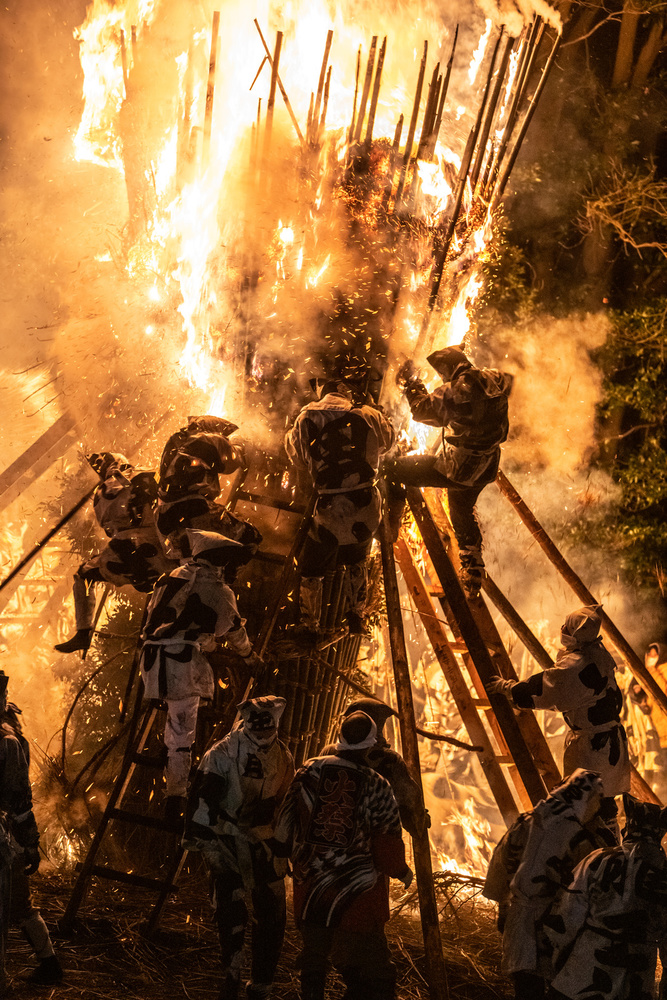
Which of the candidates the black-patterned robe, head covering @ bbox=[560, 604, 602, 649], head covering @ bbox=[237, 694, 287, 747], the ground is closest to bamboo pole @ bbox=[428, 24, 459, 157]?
the black-patterned robe

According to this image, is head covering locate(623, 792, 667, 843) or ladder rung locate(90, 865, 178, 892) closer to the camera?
head covering locate(623, 792, 667, 843)

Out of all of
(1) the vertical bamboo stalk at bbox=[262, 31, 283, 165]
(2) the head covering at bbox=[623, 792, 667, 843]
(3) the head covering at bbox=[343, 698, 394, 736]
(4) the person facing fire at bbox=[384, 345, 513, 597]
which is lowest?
(2) the head covering at bbox=[623, 792, 667, 843]

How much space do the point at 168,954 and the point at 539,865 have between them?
2.70 meters

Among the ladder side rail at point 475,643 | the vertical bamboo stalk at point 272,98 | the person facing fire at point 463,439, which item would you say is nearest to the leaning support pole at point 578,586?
the person facing fire at point 463,439

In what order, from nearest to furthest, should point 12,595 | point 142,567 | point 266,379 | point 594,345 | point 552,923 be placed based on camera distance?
point 552,923 → point 142,567 → point 266,379 → point 12,595 → point 594,345

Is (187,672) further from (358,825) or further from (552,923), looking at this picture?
(552,923)

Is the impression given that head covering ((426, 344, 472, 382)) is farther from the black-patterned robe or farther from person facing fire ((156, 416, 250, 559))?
person facing fire ((156, 416, 250, 559))

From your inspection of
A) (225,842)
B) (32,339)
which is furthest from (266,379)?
(32,339)

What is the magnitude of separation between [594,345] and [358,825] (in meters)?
12.0

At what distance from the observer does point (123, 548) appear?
696 centimetres

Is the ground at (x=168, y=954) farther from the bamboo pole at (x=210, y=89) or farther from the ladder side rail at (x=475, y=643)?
the bamboo pole at (x=210, y=89)

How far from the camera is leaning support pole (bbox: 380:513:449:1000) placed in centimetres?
523

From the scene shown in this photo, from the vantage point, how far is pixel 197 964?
5602 millimetres

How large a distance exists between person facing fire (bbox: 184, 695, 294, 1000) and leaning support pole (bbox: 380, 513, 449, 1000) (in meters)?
0.99
